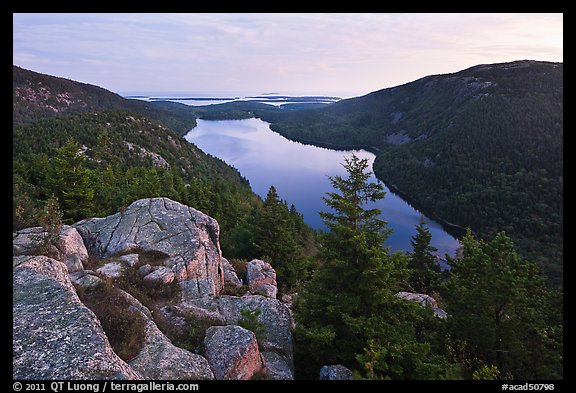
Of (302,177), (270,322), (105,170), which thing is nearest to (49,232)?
(270,322)

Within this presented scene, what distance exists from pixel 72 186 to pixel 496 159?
12141cm

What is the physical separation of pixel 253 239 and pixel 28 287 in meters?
17.0

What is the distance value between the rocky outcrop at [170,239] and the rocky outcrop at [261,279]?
2.54 metres

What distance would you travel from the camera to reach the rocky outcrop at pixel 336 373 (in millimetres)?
8647

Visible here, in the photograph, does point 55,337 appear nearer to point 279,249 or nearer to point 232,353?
point 232,353

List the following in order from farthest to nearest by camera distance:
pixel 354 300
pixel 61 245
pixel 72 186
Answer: pixel 72 186, pixel 61 245, pixel 354 300

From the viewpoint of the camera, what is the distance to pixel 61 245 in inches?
445

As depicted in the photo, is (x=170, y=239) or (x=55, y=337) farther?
(x=170, y=239)

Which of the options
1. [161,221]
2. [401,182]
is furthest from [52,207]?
[401,182]

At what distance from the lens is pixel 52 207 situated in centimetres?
1190

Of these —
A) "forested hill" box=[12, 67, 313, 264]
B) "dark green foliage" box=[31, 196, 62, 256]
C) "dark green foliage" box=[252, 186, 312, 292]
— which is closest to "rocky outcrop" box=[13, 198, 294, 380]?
"dark green foliage" box=[31, 196, 62, 256]

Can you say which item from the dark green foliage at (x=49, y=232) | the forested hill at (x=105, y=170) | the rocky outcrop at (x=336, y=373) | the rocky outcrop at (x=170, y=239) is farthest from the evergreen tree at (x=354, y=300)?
the forested hill at (x=105, y=170)

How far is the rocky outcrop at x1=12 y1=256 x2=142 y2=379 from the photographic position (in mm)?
5945
